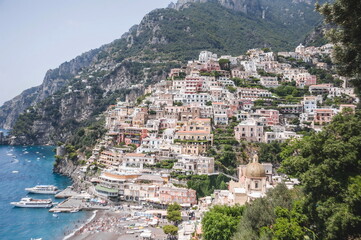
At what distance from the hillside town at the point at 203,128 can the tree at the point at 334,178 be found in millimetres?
18333

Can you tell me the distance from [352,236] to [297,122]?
203 ft

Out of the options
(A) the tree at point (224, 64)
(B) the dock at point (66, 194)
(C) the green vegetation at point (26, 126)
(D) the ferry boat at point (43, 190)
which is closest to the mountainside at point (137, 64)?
(C) the green vegetation at point (26, 126)

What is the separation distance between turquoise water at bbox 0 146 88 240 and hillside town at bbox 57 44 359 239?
9.17m

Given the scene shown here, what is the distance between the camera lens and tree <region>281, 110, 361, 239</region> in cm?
1440

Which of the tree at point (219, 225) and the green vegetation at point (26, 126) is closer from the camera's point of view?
Answer: the tree at point (219, 225)

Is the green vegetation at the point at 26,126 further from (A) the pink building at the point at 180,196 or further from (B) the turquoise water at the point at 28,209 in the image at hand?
(A) the pink building at the point at 180,196

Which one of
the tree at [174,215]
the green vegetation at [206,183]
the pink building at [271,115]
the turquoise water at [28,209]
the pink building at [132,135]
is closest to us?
the tree at [174,215]

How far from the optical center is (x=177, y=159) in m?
62.7

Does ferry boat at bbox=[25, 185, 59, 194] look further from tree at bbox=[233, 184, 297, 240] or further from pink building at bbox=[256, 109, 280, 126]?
tree at bbox=[233, 184, 297, 240]

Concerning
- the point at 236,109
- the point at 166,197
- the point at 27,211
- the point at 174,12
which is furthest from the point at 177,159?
the point at 174,12

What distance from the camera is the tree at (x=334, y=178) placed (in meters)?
14.4

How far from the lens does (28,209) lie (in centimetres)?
5772

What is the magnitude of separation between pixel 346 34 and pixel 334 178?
291 inches

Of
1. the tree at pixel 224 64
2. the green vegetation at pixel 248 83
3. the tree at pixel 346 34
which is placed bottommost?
the tree at pixel 346 34
